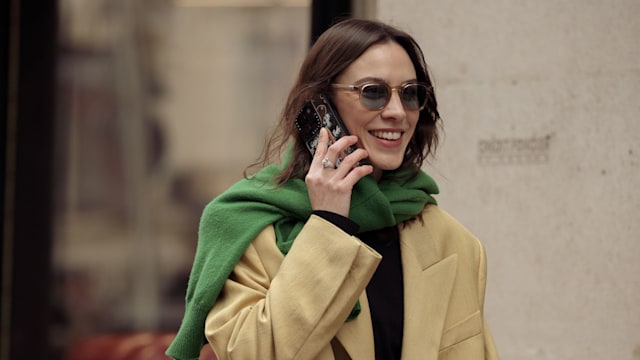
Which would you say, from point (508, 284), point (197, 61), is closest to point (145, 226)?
point (197, 61)

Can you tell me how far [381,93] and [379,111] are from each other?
1.9 inches

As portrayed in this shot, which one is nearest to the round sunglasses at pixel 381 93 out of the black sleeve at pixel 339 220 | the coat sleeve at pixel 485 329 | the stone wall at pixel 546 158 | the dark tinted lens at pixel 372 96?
the dark tinted lens at pixel 372 96

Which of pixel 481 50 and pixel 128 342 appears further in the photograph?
pixel 128 342

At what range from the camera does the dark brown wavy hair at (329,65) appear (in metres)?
2.84

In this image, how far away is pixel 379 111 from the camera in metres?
2.79

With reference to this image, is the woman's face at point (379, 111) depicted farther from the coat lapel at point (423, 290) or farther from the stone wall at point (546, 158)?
the stone wall at point (546, 158)

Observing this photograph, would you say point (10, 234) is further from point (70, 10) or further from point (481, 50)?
point (481, 50)

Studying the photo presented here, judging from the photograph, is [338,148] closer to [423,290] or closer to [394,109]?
[394,109]

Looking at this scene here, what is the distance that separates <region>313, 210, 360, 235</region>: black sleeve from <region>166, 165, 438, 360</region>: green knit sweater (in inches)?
6.0

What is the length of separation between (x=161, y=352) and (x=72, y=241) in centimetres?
90

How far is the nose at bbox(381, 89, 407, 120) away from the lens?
9.14ft

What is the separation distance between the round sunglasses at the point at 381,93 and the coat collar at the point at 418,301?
0.38 metres

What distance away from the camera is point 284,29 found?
6012mm

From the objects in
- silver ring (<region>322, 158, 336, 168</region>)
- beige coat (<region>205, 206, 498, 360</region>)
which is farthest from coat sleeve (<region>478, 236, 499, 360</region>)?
silver ring (<region>322, 158, 336, 168</region>)
